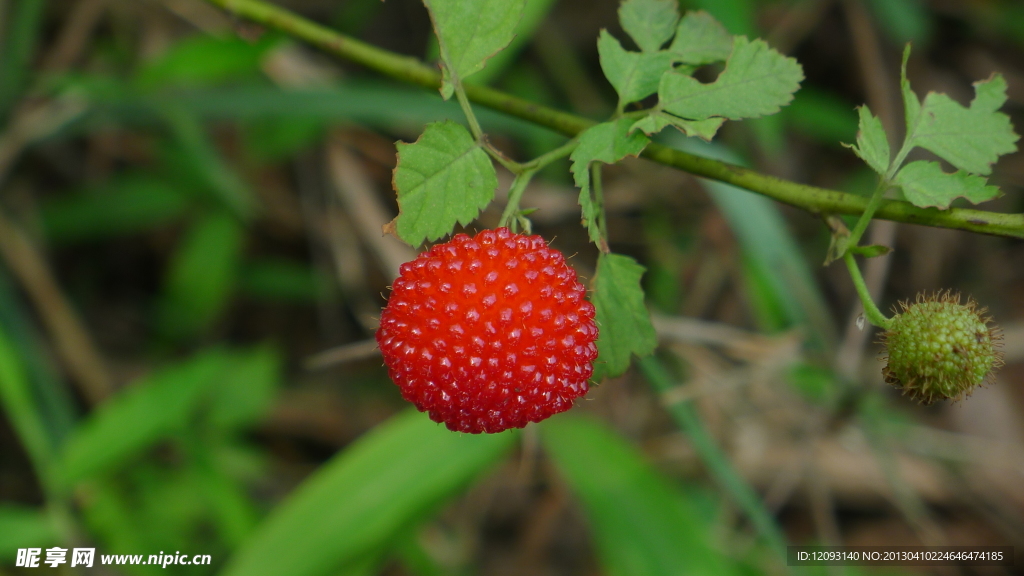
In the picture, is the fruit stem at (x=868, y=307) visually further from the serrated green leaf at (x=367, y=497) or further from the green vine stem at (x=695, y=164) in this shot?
the serrated green leaf at (x=367, y=497)

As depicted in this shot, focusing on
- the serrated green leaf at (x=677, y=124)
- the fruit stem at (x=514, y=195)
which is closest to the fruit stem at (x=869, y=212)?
the serrated green leaf at (x=677, y=124)

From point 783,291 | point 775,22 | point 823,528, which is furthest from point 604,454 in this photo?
point 775,22

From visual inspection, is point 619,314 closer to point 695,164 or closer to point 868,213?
point 695,164

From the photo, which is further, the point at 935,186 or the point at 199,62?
the point at 199,62

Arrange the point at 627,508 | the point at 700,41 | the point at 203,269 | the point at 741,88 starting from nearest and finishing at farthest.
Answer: the point at 741,88 < the point at 700,41 < the point at 627,508 < the point at 203,269

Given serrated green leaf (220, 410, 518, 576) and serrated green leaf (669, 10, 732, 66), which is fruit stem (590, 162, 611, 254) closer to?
serrated green leaf (669, 10, 732, 66)

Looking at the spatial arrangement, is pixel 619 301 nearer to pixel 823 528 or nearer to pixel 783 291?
pixel 783 291

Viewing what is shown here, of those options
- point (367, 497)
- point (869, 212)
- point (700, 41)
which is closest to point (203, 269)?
point (367, 497)
